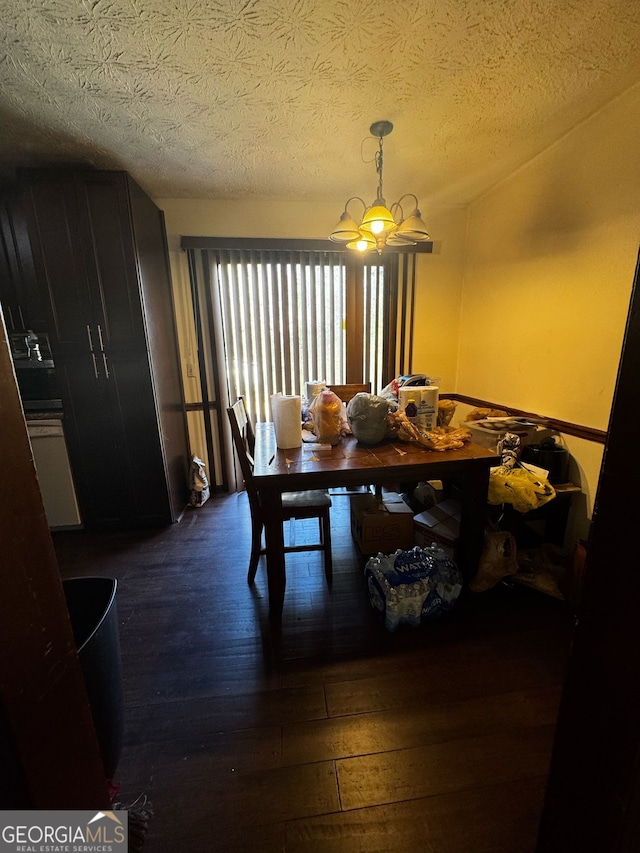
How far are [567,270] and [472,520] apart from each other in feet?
5.27

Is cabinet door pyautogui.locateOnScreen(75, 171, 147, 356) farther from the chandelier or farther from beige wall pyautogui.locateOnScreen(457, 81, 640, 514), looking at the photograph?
beige wall pyautogui.locateOnScreen(457, 81, 640, 514)

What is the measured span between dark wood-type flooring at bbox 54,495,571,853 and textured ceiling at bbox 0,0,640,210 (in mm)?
2491

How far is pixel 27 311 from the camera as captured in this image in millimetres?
2332

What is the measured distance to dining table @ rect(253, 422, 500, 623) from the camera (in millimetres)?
1385

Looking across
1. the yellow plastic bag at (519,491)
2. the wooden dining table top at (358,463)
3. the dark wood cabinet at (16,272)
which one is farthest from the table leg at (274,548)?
the dark wood cabinet at (16,272)

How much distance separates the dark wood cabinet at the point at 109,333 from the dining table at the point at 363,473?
3.78ft

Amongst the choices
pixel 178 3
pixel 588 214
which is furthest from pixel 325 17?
pixel 588 214

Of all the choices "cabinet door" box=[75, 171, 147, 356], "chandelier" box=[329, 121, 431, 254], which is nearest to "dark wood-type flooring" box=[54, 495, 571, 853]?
"cabinet door" box=[75, 171, 147, 356]

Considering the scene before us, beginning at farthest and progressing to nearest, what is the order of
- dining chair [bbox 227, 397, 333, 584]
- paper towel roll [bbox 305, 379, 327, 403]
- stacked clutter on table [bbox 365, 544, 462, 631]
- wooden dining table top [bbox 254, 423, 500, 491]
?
paper towel roll [bbox 305, 379, 327, 403]
dining chair [bbox 227, 397, 333, 584]
stacked clutter on table [bbox 365, 544, 462, 631]
wooden dining table top [bbox 254, 423, 500, 491]

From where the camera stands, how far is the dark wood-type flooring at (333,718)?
2.99ft

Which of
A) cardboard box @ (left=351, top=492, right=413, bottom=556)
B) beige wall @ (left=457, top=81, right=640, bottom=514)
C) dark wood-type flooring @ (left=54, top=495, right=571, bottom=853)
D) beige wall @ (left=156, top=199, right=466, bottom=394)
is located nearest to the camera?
dark wood-type flooring @ (left=54, top=495, right=571, bottom=853)

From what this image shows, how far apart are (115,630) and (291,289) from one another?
2618 millimetres

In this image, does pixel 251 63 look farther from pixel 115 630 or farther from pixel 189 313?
pixel 115 630

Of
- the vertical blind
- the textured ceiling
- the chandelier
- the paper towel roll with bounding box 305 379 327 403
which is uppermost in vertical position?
the textured ceiling
